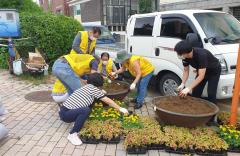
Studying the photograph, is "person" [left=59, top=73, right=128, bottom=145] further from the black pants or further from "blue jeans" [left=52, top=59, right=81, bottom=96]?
the black pants

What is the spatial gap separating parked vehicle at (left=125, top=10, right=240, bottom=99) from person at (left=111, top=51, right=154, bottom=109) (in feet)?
1.95

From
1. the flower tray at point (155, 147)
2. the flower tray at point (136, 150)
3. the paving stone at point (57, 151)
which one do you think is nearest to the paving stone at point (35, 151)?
the paving stone at point (57, 151)

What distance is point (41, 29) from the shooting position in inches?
384

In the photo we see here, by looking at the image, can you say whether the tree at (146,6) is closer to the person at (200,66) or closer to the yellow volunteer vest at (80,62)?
the person at (200,66)

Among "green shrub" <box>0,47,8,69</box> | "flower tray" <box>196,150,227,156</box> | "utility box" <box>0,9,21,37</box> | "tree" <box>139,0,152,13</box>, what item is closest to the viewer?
"flower tray" <box>196,150,227,156</box>

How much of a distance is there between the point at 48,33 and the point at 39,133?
5.41 metres

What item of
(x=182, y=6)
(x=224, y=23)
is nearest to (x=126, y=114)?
(x=224, y=23)

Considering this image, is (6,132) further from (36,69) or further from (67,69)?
(36,69)

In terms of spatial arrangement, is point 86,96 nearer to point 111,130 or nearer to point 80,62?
point 111,130

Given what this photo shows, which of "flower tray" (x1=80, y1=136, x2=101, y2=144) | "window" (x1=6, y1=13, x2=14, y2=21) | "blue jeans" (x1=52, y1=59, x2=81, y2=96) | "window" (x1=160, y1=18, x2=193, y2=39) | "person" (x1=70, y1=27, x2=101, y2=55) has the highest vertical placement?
"window" (x1=6, y1=13, x2=14, y2=21)

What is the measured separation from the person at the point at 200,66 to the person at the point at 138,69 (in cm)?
95

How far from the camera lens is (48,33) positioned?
9.70m

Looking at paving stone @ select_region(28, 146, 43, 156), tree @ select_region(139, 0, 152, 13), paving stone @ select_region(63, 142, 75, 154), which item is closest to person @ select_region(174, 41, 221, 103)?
paving stone @ select_region(63, 142, 75, 154)

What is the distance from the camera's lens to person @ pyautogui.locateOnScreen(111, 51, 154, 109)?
5.66 m
